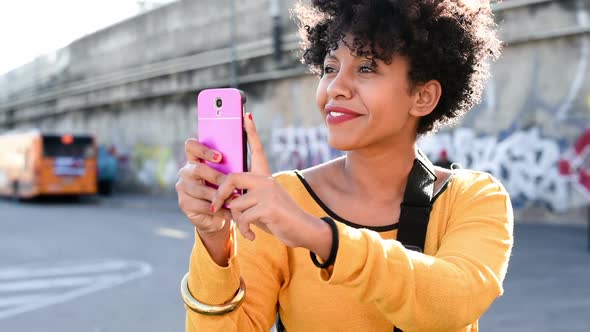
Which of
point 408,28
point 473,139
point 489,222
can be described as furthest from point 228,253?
point 473,139

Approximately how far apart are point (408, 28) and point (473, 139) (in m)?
12.5

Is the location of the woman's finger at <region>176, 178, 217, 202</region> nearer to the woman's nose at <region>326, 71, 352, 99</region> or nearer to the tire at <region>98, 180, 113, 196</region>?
the woman's nose at <region>326, 71, 352, 99</region>

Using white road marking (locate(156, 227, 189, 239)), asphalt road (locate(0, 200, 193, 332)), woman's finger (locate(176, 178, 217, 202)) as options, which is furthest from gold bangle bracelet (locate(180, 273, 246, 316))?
white road marking (locate(156, 227, 189, 239))

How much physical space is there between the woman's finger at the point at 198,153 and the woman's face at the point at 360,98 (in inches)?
15.4

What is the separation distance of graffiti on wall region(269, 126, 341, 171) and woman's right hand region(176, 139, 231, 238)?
51.2 feet

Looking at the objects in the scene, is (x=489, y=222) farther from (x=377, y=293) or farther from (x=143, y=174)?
(x=143, y=174)

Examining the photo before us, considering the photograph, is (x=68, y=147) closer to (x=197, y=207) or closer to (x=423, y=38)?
(x=423, y=38)

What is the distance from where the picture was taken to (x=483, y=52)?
2.07m

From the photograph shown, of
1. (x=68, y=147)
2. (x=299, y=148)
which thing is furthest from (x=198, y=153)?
(x=68, y=147)

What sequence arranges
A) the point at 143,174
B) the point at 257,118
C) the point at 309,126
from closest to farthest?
the point at 309,126 → the point at 257,118 → the point at 143,174

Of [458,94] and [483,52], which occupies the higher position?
[483,52]

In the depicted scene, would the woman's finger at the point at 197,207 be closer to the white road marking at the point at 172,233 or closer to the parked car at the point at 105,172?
the white road marking at the point at 172,233

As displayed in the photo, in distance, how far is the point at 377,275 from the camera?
1335 mm

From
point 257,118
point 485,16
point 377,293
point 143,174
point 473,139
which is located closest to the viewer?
point 377,293
